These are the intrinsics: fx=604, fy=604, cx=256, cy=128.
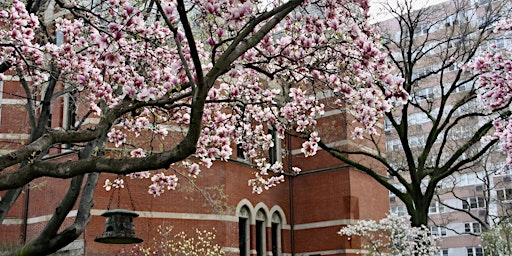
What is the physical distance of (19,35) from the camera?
794 cm

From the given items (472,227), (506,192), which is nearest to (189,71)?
(506,192)

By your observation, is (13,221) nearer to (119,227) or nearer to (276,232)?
(276,232)

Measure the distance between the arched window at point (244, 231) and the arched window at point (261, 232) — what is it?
734 mm

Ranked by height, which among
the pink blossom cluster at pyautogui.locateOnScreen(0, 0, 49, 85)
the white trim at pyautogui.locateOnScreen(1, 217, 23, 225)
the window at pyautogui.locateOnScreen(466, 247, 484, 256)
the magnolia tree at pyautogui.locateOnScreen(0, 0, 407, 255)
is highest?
the pink blossom cluster at pyautogui.locateOnScreen(0, 0, 49, 85)

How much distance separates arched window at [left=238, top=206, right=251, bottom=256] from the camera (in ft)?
69.0

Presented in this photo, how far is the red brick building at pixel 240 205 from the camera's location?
60.2 ft

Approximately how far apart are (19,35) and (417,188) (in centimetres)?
1211

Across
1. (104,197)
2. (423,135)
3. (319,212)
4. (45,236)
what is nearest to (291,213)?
(319,212)

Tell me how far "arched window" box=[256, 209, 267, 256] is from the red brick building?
0.04 m

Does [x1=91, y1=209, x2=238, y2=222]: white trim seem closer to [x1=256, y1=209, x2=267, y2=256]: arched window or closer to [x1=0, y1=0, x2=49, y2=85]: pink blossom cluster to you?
[x1=256, y1=209, x2=267, y2=256]: arched window

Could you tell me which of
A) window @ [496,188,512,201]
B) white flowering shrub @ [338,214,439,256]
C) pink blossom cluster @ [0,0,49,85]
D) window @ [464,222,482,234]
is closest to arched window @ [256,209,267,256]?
white flowering shrub @ [338,214,439,256]

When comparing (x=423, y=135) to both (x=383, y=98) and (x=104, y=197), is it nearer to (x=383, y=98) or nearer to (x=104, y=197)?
(x=104, y=197)

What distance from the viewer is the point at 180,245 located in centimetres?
1839

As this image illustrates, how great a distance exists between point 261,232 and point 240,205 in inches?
78.4
